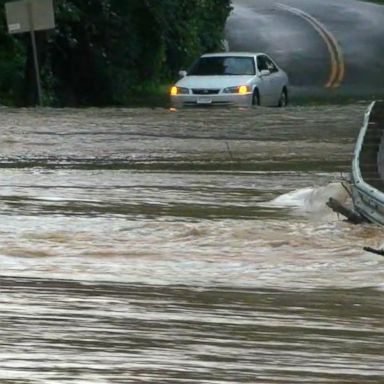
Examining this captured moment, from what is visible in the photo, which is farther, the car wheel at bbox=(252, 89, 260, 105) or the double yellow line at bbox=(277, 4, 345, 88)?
the double yellow line at bbox=(277, 4, 345, 88)

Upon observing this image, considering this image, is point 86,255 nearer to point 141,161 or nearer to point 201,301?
point 201,301

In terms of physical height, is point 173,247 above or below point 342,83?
above

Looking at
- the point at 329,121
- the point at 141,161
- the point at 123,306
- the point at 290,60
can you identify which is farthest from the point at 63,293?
the point at 290,60

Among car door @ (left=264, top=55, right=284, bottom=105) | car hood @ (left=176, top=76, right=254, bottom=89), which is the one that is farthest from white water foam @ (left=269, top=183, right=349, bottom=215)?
car door @ (left=264, top=55, right=284, bottom=105)

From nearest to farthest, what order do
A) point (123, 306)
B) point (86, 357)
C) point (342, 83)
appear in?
point (86, 357) → point (123, 306) → point (342, 83)

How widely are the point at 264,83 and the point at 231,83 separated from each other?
1.32 m

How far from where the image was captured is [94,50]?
3800 cm

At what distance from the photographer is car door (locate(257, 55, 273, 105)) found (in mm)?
30398

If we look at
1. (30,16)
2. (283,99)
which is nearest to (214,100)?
(283,99)

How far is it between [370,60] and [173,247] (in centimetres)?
3873

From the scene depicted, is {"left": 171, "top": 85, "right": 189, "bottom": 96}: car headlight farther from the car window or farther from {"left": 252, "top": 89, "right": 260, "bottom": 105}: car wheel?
the car window

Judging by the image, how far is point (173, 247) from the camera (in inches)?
412

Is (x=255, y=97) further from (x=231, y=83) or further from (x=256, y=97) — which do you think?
(x=231, y=83)

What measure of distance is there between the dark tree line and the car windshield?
432cm
